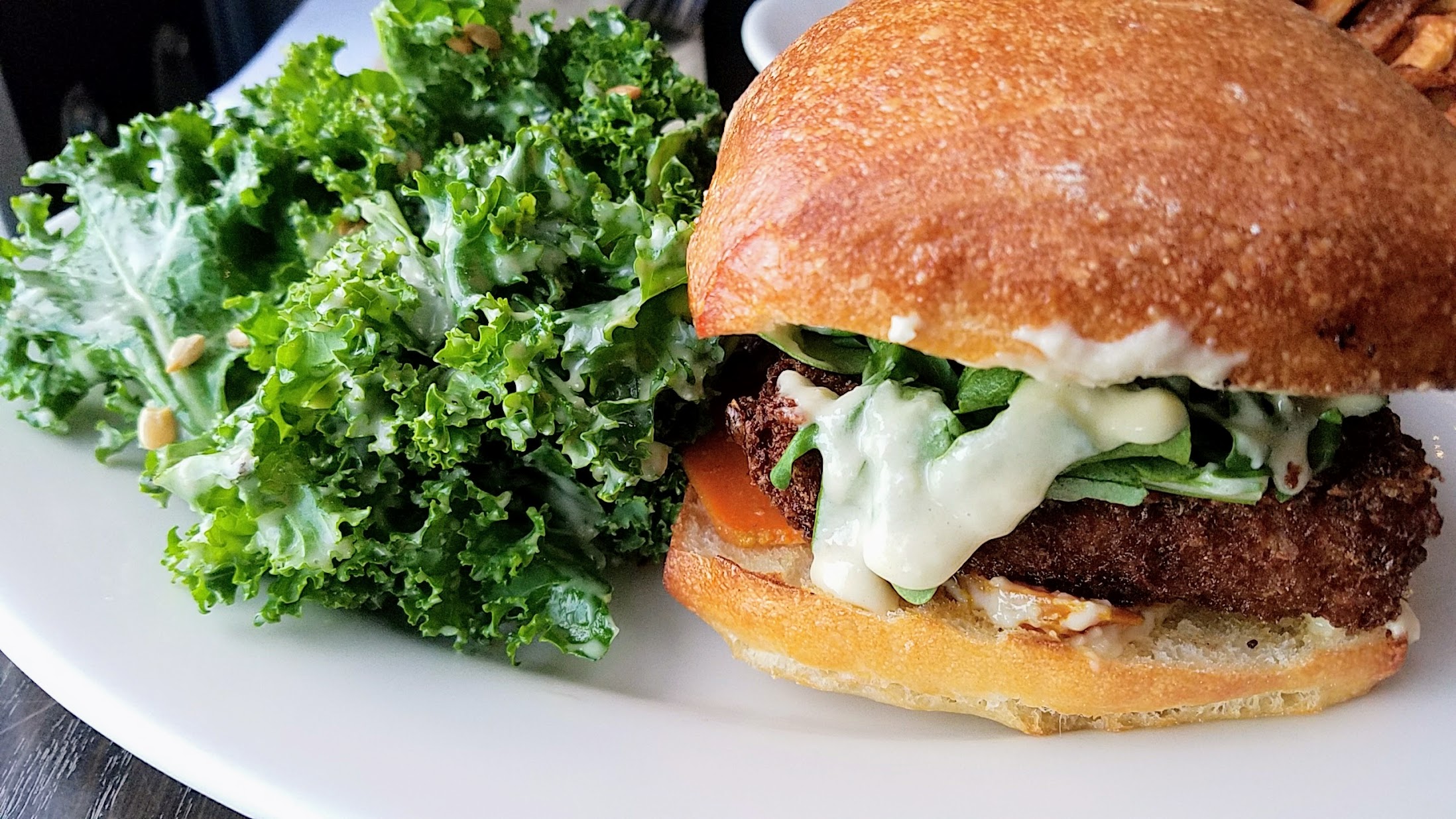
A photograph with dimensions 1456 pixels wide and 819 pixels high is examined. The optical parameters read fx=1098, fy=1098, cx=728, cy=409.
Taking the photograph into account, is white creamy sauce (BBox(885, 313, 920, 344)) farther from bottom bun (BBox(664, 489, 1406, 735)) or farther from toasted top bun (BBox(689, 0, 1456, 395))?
bottom bun (BBox(664, 489, 1406, 735))

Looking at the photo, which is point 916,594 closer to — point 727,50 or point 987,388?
point 987,388

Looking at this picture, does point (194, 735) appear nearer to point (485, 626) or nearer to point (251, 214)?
point (485, 626)

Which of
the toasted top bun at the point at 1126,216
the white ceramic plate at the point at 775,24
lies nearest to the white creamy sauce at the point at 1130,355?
the toasted top bun at the point at 1126,216

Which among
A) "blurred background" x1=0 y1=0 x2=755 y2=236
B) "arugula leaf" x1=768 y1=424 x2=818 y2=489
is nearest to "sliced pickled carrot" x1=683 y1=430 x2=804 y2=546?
"arugula leaf" x1=768 y1=424 x2=818 y2=489

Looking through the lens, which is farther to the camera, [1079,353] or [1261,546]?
[1261,546]

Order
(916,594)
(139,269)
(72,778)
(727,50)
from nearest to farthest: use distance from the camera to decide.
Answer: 1. (916,594)
2. (72,778)
3. (139,269)
4. (727,50)

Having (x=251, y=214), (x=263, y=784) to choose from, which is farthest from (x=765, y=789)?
(x=251, y=214)

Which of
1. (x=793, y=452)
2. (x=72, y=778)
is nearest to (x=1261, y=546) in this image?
(x=793, y=452)
